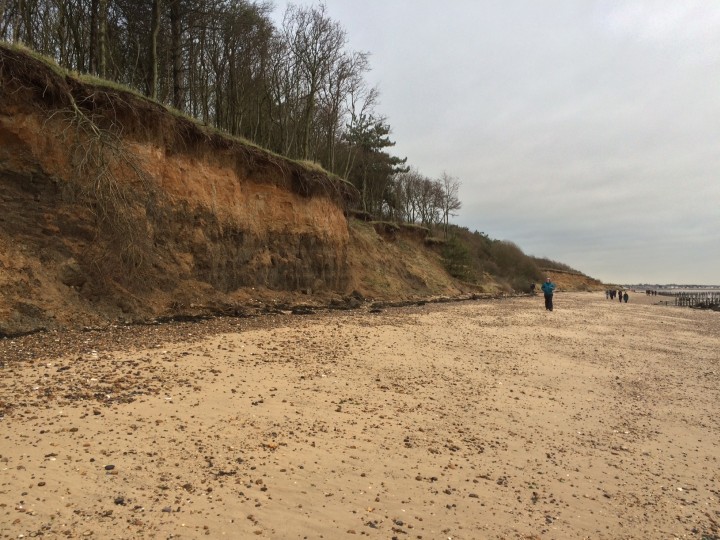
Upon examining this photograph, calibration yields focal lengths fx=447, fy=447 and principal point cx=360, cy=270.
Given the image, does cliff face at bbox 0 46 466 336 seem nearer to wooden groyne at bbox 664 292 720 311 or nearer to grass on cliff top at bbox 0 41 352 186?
grass on cliff top at bbox 0 41 352 186

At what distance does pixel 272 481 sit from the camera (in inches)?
154

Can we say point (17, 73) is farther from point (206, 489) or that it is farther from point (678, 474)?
point (678, 474)

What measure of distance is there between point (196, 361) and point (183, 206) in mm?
8276

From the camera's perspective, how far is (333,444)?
187 inches

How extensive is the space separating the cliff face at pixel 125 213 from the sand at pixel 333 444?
1.98 meters

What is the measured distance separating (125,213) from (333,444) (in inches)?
338

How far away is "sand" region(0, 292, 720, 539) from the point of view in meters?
3.47

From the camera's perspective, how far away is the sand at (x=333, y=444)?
3.47m

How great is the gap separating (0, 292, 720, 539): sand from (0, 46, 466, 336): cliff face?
6.49 ft

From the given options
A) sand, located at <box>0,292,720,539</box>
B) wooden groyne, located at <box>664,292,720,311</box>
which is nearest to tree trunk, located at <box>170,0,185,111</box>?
sand, located at <box>0,292,720,539</box>

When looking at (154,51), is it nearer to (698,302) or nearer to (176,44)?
(176,44)

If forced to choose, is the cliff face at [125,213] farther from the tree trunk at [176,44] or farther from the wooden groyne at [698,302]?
the wooden groyne at [698,302]

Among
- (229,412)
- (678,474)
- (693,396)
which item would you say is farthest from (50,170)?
(693,396)

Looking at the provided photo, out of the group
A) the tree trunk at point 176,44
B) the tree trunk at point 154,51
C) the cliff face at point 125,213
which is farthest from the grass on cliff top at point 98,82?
the tree trunk at point 176,44
